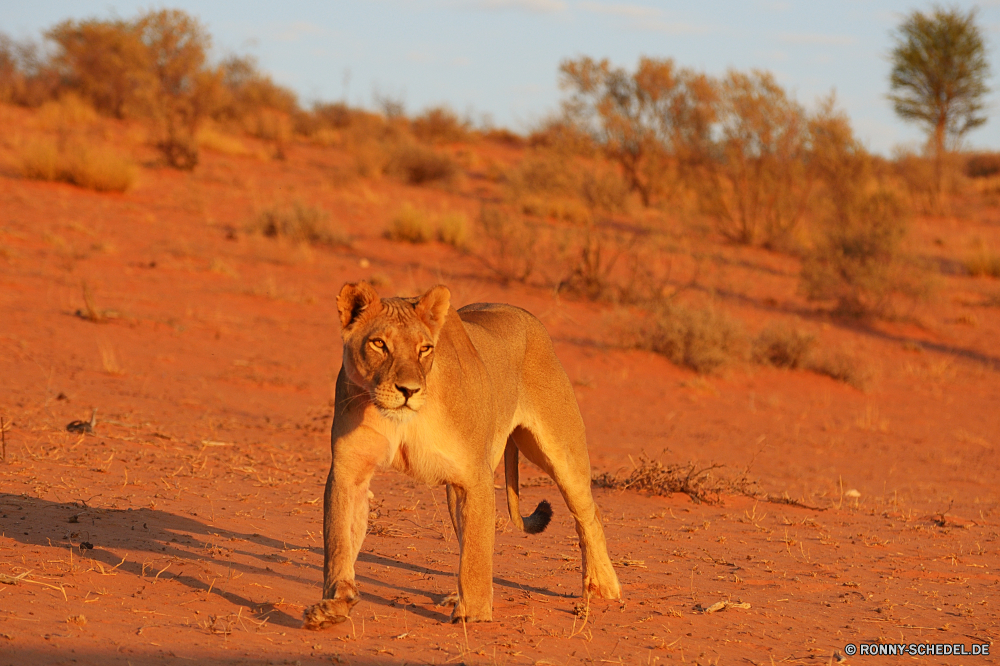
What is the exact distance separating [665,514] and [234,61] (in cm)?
4440

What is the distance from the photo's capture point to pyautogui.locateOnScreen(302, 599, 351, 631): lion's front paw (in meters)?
3.98

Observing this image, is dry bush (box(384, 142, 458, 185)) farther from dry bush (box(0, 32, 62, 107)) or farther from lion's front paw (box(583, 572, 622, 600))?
lion's front paw (box(583, 572, 622, 600))

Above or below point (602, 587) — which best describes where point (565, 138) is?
above

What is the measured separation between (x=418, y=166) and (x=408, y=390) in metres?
27.7

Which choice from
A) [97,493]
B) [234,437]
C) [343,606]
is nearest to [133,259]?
[234,437]

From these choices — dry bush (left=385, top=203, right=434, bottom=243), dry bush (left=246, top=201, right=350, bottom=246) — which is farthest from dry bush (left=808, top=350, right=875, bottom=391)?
dry bush (left=246, top=201, right=350, bottom=246)

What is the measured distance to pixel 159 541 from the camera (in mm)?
5375

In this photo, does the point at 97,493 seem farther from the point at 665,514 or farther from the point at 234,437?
the point at 665,514

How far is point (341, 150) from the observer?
3794 centimetres

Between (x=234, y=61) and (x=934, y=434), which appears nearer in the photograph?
(x=934, y=434)

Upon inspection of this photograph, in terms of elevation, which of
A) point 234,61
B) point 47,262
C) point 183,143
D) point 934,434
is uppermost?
point 234,61

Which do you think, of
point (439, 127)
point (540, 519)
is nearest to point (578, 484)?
point (540, 519)

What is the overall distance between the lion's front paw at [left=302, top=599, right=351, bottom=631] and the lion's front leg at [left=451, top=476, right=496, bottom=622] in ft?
1.78

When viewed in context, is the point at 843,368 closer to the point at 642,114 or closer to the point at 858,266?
the point at 858,266
